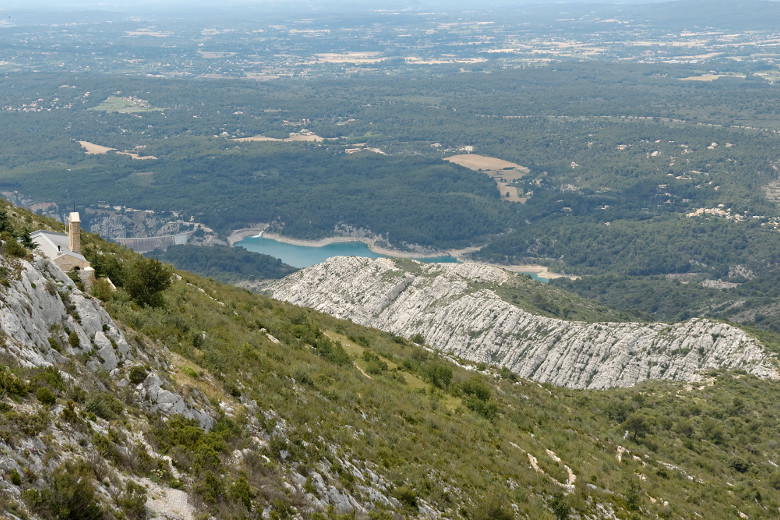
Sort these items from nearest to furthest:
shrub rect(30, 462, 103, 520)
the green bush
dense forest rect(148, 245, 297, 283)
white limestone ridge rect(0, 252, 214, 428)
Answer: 1. shrub rect(30, 462, 103, 520)
2. the green bush
3. white limestone ridge rect(0, 252, 214, 428)
4. dense forest rect(148, 245, 297, 283)

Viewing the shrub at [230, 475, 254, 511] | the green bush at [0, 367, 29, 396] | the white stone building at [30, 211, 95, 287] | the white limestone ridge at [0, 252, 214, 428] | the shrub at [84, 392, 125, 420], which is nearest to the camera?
the green bush at [0, 367, 29, 396]

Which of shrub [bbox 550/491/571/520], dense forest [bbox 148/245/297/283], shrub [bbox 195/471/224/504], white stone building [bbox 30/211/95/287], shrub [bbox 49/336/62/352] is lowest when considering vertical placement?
dense forest [bbox 148/245/297/283]

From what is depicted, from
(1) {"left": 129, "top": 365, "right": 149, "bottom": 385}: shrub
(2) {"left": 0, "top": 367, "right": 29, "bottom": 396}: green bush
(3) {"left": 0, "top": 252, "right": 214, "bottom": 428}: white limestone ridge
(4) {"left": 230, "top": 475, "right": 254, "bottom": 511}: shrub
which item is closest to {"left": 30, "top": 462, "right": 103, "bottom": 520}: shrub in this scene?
(2) {"left": 0, "top": 367, "right": 29, "bottom": 396}: green bush

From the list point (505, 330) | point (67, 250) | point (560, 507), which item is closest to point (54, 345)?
point (67, 250)

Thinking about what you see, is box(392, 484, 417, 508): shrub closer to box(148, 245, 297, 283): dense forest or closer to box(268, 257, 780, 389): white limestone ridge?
box(268, 257, 780, 389): white limestone ridge

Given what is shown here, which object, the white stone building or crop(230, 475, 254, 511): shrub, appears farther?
the white stone building

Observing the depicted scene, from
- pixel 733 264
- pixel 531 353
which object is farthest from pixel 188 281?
pixel 733 264

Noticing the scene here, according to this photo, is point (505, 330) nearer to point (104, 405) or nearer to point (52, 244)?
point (52, 244)

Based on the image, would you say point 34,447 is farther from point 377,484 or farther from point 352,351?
point 352,351
